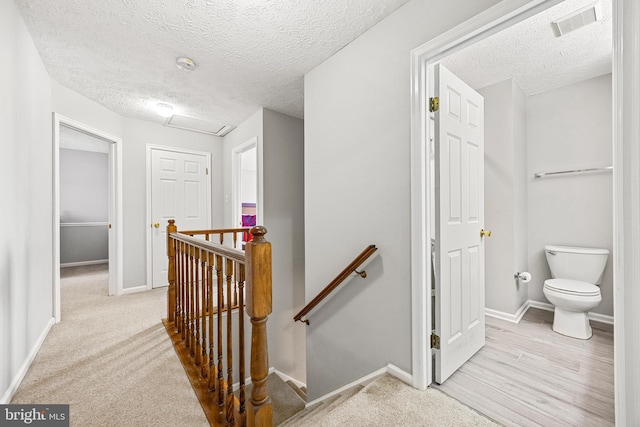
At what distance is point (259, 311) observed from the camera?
1105 millimetres

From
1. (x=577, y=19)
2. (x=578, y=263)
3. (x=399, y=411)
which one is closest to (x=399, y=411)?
(x=399, y=411)

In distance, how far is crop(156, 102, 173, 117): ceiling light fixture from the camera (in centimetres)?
319

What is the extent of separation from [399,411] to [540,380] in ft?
3.30

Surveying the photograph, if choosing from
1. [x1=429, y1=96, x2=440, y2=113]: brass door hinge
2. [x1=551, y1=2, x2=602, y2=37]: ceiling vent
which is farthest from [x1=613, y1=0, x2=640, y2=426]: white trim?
[x1=551, y1=2, x2=602, y2=37]: ceiling vent

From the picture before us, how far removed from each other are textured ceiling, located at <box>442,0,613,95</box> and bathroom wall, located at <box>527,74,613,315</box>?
8.2 inches

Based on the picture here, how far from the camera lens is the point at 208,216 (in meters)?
4.27

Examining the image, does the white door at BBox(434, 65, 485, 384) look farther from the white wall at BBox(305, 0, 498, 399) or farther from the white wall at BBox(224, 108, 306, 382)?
the white wall at BBox(224, 108, 306, 382)

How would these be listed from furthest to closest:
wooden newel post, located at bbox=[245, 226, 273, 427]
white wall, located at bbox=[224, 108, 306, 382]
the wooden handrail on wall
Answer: white wall, located at bbox=[224, 108, 306, 382] → the wooden handrail on wall → wooden newel post, located at bbox=[245, 226, 273, 427]

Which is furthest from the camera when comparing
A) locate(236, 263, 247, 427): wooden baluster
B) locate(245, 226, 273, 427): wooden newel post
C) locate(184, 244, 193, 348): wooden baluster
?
locate(184, 244, 193, 348): wooden baluster

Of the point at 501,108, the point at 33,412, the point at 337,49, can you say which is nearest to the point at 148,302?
the point at 33,412

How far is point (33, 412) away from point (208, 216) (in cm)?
A: 310

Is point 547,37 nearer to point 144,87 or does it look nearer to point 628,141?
point 628,141

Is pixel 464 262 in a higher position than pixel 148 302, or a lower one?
higher

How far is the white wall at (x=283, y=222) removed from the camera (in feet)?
10.8
